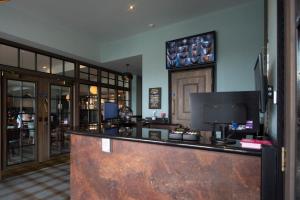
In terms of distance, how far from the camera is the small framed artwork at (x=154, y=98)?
16.1 ft

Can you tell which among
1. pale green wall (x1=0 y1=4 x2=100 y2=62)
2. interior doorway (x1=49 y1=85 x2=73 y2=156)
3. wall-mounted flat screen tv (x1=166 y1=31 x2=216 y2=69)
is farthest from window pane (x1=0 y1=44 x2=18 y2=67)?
wall-mounted flat screen tv (x1=166 y1=31 x2=216 y2=69)

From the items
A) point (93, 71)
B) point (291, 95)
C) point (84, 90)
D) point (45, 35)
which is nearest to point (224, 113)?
point (291, 95)

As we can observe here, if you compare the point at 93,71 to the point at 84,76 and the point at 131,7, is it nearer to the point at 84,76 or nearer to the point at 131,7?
the point at 84,76

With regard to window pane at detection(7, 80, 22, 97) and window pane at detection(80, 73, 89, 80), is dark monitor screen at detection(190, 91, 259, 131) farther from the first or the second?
window pane at detection(80, 73, 89, 80)

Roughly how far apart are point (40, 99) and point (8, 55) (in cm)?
114

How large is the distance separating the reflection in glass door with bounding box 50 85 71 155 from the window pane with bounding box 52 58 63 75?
15.2 inches

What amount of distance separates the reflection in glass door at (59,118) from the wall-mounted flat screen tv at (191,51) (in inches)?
115

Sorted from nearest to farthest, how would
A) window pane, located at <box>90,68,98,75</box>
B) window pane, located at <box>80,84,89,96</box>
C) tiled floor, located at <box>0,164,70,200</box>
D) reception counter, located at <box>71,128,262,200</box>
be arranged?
reception counter, located at <box>71,128,262,200</box> < tiled floor, located at <box>0,164,70,200</box> < window pane, located at <box>80,84,89,96</box> < window pane, located at <box>90,68,98,75</box>

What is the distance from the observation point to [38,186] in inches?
125

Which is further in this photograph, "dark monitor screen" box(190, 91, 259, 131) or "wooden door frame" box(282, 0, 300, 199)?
"dark monitor screen" box(190, 91, 259, 131)

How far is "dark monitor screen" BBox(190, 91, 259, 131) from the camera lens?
63.6 inches

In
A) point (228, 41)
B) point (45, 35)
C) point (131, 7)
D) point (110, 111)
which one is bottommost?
point (110, 111)

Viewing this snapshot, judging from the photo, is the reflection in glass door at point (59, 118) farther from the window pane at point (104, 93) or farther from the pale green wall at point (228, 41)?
the pale green wall at point (228, 41)

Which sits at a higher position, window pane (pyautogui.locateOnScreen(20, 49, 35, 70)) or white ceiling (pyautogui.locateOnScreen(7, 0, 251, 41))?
white ceiling (pyautogui.locateOnScreen(7, 0, 251, 41))
